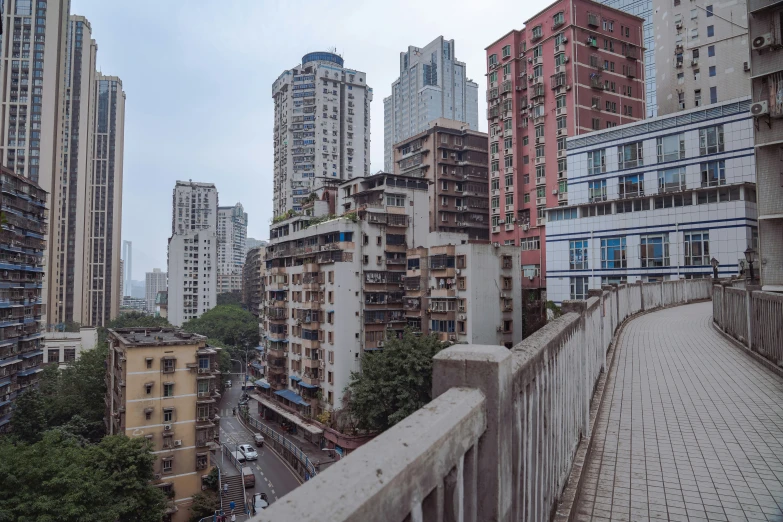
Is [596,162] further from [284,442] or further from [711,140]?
[284,442]

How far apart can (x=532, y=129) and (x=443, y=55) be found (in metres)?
103

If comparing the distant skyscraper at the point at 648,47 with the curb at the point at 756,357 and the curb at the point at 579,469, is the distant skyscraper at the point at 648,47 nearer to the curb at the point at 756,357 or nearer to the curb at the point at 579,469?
the curb at the point at 756,357

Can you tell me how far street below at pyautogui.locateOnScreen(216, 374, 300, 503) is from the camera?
108 ft

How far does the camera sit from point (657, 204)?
3688 centimetres

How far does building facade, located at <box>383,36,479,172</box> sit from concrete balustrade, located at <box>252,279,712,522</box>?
13484cm

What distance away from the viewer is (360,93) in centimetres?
8725

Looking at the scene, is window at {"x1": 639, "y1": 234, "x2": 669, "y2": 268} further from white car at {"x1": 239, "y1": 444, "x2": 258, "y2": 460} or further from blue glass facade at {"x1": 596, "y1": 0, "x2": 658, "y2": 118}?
blue glass facade at {"x1": 596, "y1": 0, "x2": 658, "y2": 118}

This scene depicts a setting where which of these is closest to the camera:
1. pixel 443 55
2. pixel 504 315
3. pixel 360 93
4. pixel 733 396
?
pixel 733 396

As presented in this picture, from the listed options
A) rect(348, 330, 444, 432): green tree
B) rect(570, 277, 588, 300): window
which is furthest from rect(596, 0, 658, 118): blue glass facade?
rect(348, 330, 444, 432): green tree

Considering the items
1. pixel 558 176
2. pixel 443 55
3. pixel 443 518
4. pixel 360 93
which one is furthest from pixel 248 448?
pixel 443 55

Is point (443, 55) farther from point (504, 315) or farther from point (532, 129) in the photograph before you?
point (504, 315)

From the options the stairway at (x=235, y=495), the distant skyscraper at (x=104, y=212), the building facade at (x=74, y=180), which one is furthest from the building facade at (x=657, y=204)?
the distant skyscraper at (x=104, y=212)

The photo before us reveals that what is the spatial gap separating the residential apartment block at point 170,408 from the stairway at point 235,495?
243 cm

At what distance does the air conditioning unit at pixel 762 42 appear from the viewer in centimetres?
1806
